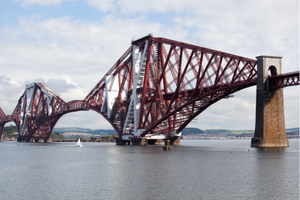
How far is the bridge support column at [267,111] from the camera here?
66.8 m

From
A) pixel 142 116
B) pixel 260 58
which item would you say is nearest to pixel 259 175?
pixel 260 58

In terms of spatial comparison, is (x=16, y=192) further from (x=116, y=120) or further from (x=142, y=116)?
(x=116, y=120)

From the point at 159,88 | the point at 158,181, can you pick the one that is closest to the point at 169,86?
the point at 159,88

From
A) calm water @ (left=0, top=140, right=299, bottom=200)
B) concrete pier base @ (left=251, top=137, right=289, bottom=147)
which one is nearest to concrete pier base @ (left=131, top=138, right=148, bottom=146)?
concrete pier base @ (left=251, top=137, right=289, bottom=147)

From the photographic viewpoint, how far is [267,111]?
67.1m

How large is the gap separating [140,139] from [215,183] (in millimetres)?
65247

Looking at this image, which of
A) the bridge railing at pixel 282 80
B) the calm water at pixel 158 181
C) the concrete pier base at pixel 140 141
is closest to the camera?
the calm water at pixel 158 181

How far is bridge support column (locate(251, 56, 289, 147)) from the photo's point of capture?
66812 mm

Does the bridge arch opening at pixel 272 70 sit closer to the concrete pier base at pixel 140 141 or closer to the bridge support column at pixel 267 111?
the bridge support column at pixel 267 111

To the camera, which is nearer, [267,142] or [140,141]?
[267,142]

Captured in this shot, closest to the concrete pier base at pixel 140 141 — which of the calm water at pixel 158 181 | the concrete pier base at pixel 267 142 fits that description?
the concrete pier base at pixel 267 142

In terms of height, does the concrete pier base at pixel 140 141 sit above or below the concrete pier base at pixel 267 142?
below

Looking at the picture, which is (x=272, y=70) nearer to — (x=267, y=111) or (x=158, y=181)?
(x=267, y=111)

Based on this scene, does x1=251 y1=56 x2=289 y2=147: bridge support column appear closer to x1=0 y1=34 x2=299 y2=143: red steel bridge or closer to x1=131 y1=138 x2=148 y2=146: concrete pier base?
x1=0 y1=34 x2=299 y2=143: red steel bridge
